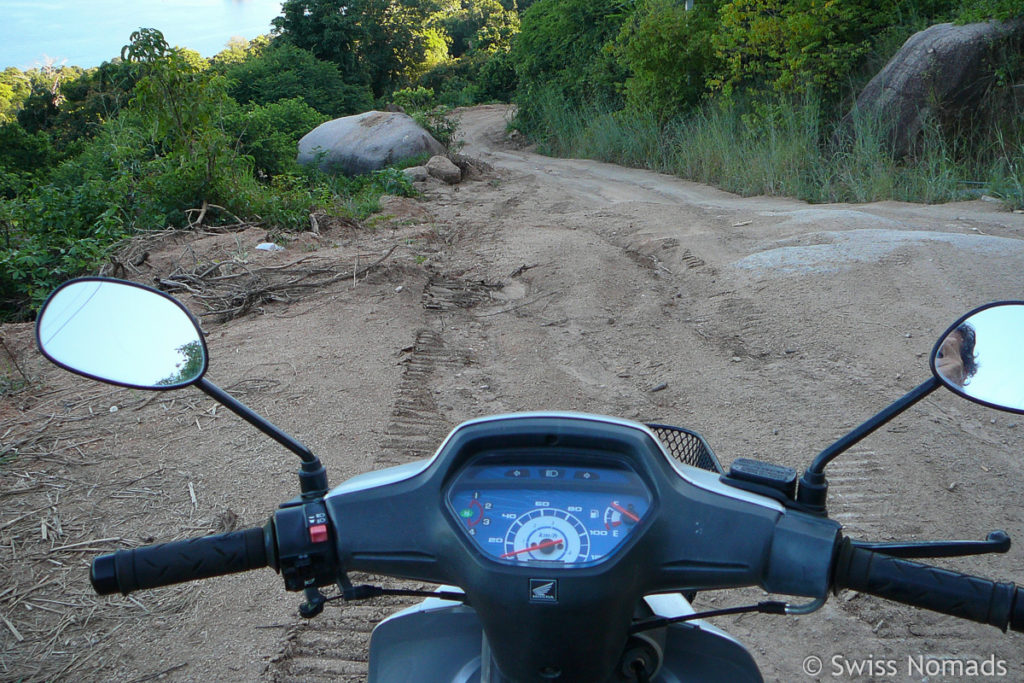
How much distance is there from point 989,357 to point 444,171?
39.4ft

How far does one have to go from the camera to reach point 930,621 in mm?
2801

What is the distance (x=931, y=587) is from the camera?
1.22 metres

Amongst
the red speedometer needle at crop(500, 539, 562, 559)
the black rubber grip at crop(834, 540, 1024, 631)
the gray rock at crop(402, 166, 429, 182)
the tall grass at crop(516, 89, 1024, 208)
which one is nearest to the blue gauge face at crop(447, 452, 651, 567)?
the red speedometer needle at crop(500, 539, 562, 559)

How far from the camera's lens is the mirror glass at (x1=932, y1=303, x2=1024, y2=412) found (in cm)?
133

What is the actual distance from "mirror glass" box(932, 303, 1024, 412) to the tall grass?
8.85m

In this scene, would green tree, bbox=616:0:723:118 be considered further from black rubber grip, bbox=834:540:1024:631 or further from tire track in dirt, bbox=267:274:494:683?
black rubber grip, bbox=834:540:1024:631

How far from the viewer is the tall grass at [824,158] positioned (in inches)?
399

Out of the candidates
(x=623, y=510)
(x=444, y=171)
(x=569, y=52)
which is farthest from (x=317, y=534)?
(x=569, y=52)

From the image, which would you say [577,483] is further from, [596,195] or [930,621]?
[596,195]

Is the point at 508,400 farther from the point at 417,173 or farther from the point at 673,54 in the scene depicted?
the point at 673,54

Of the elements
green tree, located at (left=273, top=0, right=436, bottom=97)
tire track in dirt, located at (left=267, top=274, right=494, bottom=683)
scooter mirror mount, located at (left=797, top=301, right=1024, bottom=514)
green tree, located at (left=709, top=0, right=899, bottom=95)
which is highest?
green tree, located at (left=273, top=0, right=436, bottom=97)

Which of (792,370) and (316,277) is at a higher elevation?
(316,277)

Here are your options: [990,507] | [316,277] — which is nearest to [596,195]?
[316,277]

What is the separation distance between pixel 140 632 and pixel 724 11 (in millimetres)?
13767
